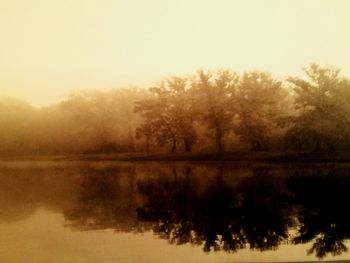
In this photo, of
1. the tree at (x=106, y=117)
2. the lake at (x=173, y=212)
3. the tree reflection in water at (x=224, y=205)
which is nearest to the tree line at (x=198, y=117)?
the tree at (x=106, y=117)

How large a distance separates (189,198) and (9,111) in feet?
10.6

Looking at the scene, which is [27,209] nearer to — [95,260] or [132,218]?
[132,218]

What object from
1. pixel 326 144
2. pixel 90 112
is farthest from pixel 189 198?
pixel 326 144

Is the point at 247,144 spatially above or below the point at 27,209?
above

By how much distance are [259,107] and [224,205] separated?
119 inches

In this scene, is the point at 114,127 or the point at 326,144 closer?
the point at 114,127

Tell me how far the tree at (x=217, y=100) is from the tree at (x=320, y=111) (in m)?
1.22

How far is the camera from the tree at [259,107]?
8289mm

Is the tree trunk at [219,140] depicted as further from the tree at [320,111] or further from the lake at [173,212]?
the tree at [320,111]

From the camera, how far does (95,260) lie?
479cm

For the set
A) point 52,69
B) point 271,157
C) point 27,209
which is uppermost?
point 52,69

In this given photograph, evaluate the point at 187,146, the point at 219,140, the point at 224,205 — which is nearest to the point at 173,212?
the point at 224,205

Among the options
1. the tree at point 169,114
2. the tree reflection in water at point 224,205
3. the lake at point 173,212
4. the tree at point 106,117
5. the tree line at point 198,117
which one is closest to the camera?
the lake at point 173,212

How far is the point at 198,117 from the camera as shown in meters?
8.53
